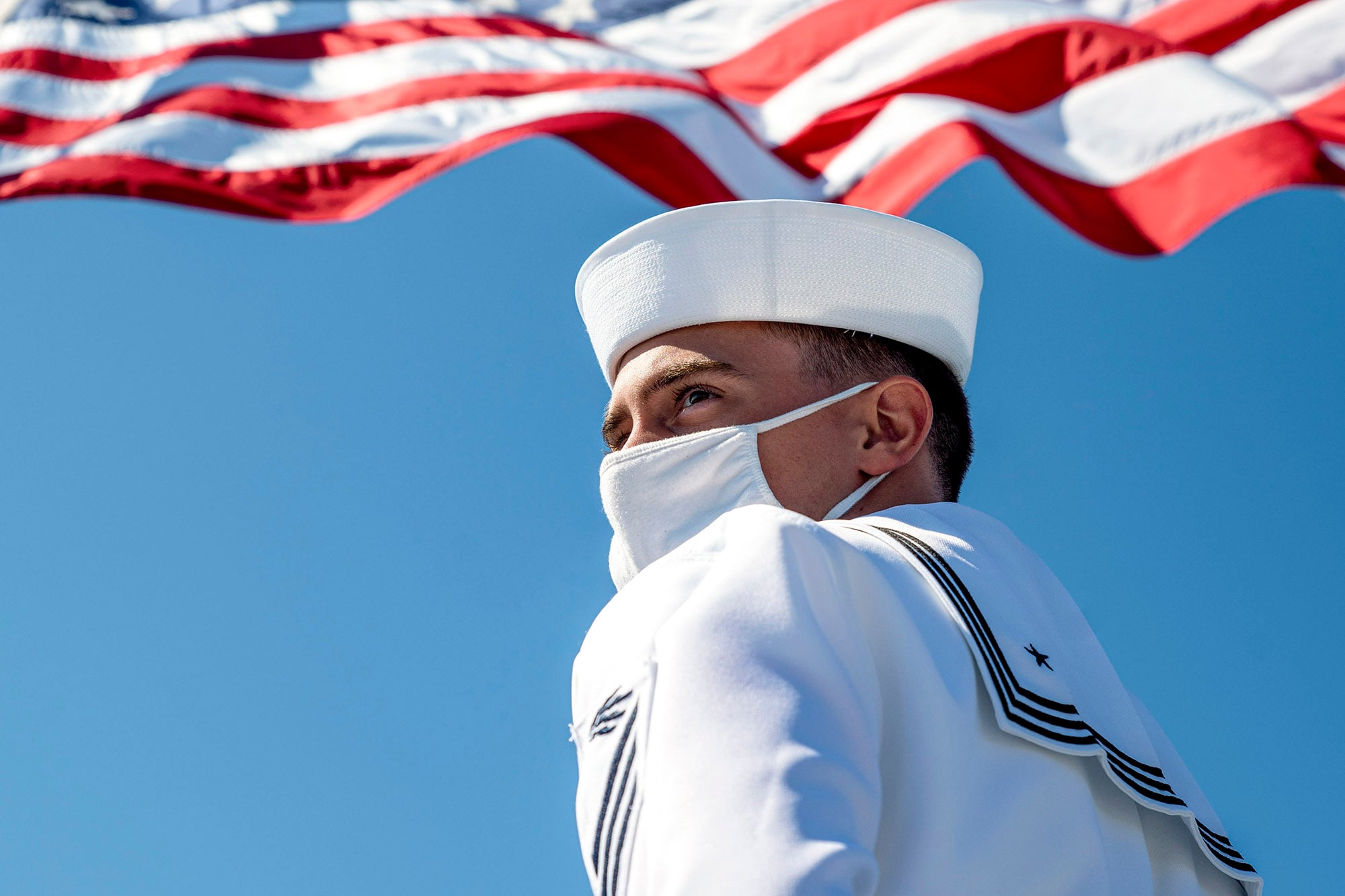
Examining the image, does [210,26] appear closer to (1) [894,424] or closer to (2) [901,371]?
(2) [901,371]

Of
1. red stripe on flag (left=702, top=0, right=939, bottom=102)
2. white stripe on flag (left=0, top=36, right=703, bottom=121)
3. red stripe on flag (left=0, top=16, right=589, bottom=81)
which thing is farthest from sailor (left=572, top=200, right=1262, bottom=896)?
red stripe on flag (left=0, top=16, right=589, bottom=81)

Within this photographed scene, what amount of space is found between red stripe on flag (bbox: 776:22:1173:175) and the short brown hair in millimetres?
3785

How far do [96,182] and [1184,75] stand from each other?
17.9 feet

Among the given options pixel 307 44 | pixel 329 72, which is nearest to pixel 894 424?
pixel 329 72

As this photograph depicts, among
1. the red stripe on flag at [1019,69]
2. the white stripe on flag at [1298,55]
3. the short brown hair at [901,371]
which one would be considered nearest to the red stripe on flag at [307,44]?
the red stripe on flag at [1019,69]

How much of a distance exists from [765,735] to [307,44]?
7.03 meters

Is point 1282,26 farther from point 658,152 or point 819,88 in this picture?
point 658,152

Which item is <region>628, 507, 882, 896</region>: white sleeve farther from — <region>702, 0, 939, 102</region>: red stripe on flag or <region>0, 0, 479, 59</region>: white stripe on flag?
<region>0, 0, 479, 59</region>: white stripe on flag

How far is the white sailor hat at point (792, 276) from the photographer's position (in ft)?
9.72

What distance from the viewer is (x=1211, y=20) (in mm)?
6223

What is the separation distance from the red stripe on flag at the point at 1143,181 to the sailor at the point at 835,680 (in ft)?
10.9

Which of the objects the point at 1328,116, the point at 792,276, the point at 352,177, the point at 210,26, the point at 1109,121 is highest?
the point at 210,26

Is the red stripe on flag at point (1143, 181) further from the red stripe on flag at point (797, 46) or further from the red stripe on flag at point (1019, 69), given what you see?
the red stripe on flag at point (797, 46)

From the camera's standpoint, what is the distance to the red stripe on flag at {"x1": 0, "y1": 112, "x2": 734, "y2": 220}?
21.6 feet
